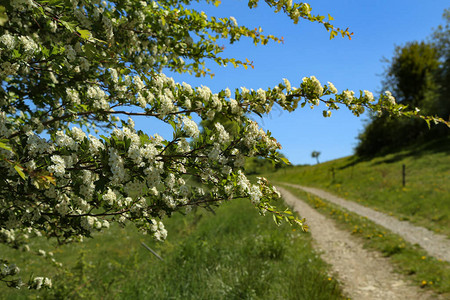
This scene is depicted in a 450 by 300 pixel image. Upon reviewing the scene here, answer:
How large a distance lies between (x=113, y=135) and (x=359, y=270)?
341 inches

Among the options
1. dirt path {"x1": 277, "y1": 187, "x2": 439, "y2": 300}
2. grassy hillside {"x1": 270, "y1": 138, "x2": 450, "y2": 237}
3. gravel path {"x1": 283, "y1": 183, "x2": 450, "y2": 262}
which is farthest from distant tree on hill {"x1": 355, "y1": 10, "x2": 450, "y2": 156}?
dirt path {"x1": 277, "y1": 187, "x2": 439, "y2": 300}

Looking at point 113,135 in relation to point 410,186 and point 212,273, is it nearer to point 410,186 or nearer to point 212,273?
point 212,273

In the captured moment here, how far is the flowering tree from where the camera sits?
8.47 feet

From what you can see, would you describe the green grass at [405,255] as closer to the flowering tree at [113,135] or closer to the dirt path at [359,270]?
the dirt path at [359,270]

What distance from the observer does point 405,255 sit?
9594 mm

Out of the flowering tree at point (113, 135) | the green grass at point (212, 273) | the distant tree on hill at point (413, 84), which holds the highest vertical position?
the distant tree on hill at point (413, 84)

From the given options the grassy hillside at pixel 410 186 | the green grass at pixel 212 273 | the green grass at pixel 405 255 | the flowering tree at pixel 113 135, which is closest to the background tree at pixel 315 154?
the grassy hillside at pixel 410 186

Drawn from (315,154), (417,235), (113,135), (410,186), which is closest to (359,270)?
(417,235)

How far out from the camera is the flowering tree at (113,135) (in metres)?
2.58

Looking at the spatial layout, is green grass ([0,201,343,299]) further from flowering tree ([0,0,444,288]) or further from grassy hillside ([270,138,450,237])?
grassy hillside ([270,138,450,237])

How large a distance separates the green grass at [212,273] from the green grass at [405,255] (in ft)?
7.02

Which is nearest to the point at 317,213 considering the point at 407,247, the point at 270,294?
the point at 407,247

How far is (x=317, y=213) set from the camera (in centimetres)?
1717

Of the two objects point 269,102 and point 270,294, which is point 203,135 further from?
point 270,294
